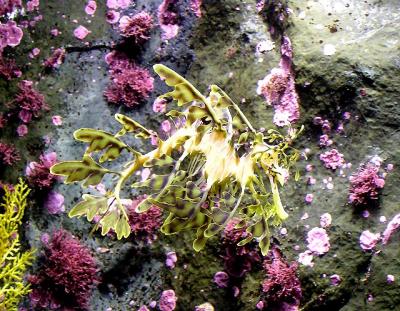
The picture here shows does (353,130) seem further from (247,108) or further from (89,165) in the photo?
(89,165)

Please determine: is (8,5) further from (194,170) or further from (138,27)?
(194,170)

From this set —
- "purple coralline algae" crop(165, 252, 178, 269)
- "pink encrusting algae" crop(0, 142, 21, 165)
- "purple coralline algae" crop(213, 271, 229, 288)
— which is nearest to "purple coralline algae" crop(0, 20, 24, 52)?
"pink encrusting algae" crop(0, 142, 21, 165)

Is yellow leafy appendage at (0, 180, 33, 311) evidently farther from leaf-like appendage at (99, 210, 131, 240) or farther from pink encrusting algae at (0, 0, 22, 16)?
pink encrusting algae at (0, 0, 22, 16)

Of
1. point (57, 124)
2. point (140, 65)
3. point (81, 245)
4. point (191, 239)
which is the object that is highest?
point (140, 65)

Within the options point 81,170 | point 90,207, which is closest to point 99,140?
point 81,170

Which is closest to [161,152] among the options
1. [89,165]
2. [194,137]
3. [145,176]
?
[194,137]

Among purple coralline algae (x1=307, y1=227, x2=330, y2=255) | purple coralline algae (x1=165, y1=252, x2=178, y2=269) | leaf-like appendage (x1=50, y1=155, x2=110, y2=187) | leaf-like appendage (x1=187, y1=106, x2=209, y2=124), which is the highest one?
leaf-like appendage (x1=187, y1=106, x2=209, y2=124)
